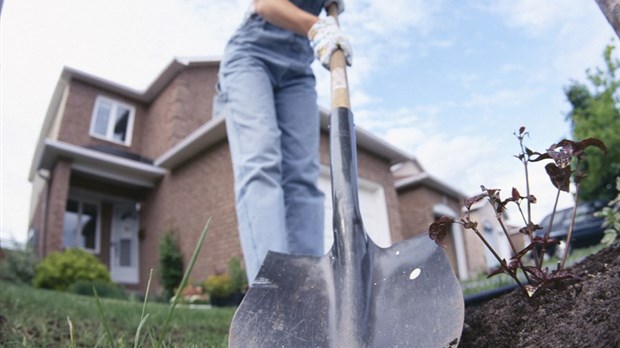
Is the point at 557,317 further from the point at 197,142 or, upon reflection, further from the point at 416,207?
the point at 416,207

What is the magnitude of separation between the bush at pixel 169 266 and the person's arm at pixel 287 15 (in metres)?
7.83

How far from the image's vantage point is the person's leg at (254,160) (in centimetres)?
154

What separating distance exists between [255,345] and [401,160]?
10108mm

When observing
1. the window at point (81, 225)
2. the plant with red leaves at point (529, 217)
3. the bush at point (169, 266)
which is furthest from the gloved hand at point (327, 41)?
the window at point (81, 225)

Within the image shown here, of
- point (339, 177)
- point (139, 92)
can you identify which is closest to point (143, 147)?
point (139, 92)

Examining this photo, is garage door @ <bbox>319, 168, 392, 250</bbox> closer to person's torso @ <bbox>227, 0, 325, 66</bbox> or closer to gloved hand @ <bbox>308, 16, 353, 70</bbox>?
person's torso @ <bbox>227, 0, 325, 66</bbox>

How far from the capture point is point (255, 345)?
0.96 m

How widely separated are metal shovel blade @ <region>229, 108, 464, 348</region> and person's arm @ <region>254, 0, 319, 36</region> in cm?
83

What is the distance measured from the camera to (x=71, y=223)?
11.4 metres

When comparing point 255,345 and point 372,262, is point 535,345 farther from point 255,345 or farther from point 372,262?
point 255,345

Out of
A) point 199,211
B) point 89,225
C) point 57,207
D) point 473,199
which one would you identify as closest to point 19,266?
point 57,207

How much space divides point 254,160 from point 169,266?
796cm

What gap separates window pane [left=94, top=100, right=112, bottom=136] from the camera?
37.8 feet

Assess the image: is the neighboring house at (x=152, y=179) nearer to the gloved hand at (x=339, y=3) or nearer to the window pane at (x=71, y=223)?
the window pane at (x=71, y=223)
